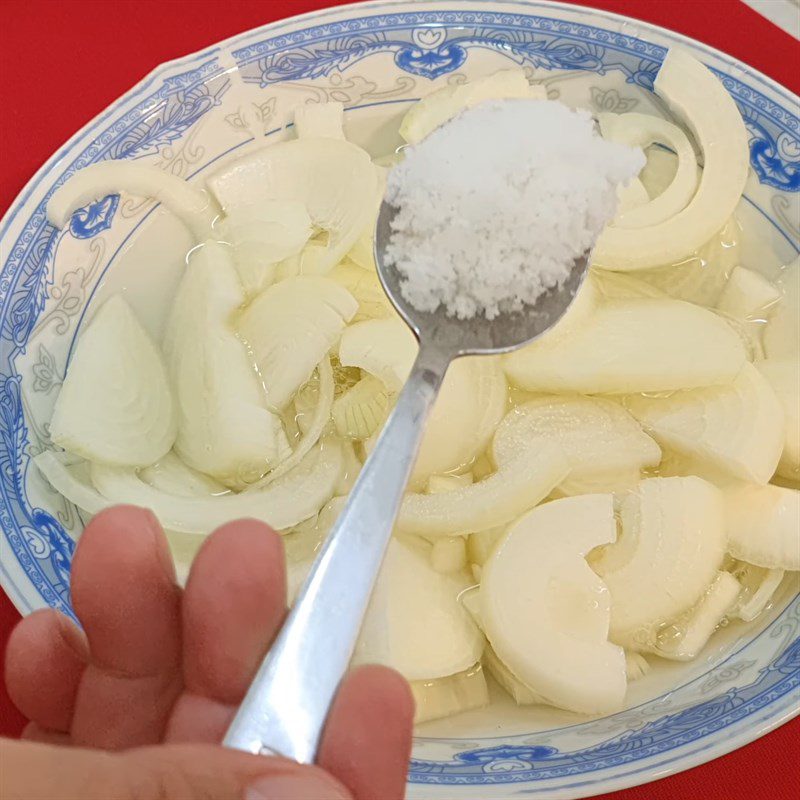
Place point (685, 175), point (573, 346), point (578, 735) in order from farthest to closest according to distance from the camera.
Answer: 1. point (685, 175)
2. point (573, 346)
3. point (578, 735)

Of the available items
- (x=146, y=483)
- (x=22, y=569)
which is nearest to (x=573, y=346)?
(x=146, y=483)

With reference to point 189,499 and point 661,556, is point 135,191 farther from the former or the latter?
point 661,556

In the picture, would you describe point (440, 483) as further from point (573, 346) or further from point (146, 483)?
point (146, 483)

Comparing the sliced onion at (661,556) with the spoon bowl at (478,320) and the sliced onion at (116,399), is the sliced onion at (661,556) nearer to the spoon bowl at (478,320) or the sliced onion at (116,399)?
the spoon bowl at (478,320)

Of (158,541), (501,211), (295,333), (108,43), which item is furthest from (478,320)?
(108,43)

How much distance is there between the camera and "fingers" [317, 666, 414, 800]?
0.44 metres

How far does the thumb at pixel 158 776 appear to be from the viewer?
36cm

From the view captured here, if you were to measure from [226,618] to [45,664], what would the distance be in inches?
6.5

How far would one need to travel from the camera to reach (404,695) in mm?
471

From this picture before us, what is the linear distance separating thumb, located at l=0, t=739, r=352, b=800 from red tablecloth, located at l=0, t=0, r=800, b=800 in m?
0.85

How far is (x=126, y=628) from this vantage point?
1.70 ft

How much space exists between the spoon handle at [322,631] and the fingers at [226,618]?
0.16 feet

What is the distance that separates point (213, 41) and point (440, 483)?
82cm

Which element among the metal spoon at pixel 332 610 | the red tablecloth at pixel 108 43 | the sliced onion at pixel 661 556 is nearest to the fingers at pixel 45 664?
the metal spoon at pixel 332 610
